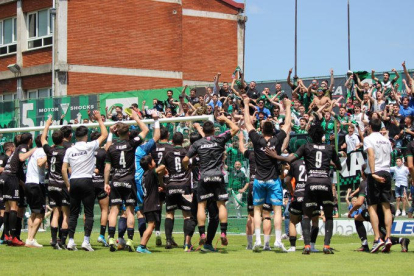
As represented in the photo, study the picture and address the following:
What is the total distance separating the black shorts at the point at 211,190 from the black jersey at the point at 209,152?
0.14 metres

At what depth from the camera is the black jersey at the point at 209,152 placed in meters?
14.4

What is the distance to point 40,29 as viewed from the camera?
42156mm

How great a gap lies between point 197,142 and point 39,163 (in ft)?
12.5

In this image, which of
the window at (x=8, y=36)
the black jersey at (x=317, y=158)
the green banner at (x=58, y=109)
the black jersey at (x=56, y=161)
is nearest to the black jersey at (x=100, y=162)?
the black jersey at (x=56, y=161)

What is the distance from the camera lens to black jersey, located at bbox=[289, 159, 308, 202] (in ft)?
48.6

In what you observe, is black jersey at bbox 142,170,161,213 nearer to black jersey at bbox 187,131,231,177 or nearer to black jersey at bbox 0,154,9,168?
black jersey at bbox 187,131,231,177

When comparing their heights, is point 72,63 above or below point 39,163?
above

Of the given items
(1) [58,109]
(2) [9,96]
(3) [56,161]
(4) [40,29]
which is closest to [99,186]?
(3) [56,161]

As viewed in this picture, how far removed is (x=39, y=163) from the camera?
16219mm

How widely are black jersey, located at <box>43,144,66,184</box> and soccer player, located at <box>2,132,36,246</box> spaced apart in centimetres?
94

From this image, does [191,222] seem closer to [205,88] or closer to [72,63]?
[205,88]

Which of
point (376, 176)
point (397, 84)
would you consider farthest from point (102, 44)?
point (376, 176)

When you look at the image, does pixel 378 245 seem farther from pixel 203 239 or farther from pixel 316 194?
pixel 203 239

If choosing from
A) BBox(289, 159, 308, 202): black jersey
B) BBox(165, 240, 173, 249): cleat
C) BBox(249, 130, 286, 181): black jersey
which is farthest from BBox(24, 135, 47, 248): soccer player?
BBox(289, 159, 308, 202): black jersey
